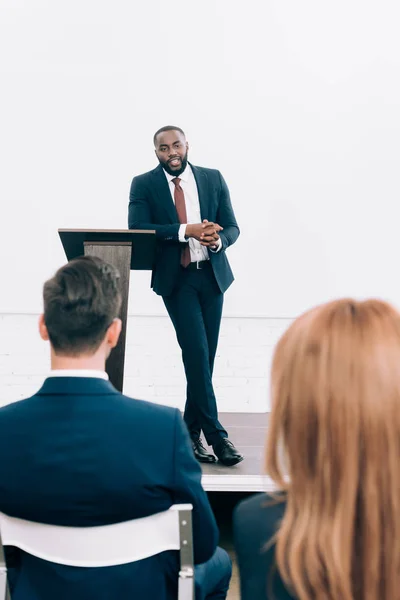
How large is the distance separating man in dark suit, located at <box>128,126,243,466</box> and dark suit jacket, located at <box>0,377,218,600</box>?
138cm

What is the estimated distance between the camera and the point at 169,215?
2662 mm

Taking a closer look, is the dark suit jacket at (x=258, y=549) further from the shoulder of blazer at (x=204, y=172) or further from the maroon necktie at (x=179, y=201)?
the shoulder of blazer at (x=204, y=172)

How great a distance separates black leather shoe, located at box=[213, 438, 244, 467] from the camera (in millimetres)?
2553

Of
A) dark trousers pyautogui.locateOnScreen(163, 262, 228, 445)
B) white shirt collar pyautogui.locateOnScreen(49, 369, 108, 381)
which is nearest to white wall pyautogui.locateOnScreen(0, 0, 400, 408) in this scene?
dark trousers pyautogui.locateOnScreen(163, 262, 228, 445)

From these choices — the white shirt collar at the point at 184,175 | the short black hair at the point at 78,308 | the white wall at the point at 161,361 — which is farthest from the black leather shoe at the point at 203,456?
the short black hair at the point at 78,308

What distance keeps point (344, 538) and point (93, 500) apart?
0.53 m

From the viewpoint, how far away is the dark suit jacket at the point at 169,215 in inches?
103

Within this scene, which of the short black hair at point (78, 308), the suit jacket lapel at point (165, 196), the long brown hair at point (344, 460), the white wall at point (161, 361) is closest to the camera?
the long brown hair at point (344, 460)

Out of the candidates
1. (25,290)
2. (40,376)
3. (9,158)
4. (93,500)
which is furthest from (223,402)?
(93,500)

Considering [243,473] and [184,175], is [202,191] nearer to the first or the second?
[184,175]

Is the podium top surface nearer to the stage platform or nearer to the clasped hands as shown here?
the clasped hands

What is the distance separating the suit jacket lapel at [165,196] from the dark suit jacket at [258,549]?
191 cm

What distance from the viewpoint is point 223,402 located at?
400cm

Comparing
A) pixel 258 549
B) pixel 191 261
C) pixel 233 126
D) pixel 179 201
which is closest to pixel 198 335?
pixel 191 261
